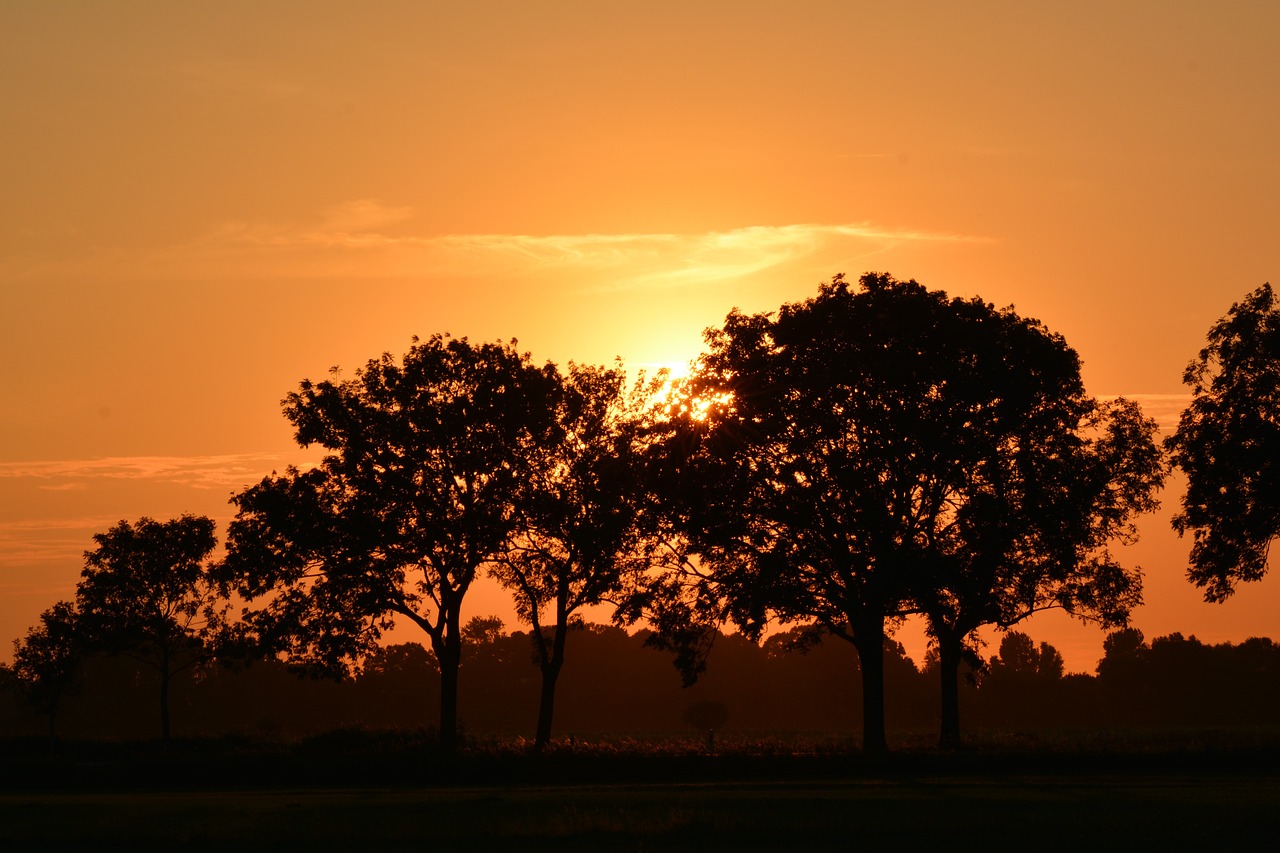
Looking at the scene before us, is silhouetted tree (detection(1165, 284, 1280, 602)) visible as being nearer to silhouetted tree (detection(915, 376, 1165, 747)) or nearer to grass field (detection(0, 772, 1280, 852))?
silhouetted tree (detection(915, 376, 1165, 747))

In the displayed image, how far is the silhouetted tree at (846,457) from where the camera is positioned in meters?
51.5

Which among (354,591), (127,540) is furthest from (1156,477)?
(127,540)

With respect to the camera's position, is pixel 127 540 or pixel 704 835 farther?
pixel 127 540

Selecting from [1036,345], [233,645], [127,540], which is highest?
[1036,345]

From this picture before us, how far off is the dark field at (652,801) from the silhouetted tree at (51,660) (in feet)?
78.5

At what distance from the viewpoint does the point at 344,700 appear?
161 m

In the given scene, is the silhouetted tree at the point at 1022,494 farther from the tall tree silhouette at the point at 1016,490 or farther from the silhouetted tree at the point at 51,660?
the silhouetted tree at the point at 51,660

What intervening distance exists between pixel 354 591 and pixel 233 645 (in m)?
8.49

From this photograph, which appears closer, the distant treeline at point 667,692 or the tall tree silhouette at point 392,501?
the tall tree silhouette at point 392,501

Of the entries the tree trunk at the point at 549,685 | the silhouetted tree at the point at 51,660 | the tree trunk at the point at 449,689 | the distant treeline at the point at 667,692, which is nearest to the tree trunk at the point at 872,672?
the tree trunk at the point at 549,685

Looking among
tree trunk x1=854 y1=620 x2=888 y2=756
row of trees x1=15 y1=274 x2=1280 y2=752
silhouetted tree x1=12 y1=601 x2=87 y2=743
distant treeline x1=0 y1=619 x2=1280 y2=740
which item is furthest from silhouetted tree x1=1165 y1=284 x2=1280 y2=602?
distant treeline x1=0 y1=619 x2=1280 y2=740

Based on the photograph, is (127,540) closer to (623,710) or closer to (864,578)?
(864,578)

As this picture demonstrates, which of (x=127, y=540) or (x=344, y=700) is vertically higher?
(x=127, y=540)

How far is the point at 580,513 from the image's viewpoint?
6034 cm
